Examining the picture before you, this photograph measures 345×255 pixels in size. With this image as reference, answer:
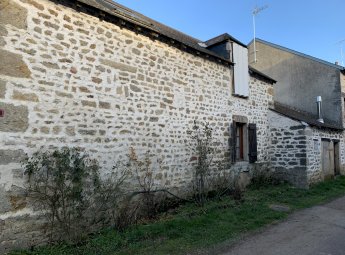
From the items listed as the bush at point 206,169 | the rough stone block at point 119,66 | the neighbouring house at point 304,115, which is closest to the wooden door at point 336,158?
the neighbouring house at point 304,115

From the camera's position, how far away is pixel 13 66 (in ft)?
16.2

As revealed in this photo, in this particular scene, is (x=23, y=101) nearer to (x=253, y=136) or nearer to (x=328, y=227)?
(x=328, y=227)

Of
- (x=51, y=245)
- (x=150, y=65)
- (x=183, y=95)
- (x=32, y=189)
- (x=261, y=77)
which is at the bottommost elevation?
(x=51, y=245)

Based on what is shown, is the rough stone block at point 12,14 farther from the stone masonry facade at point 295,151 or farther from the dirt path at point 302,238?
the stone masonry facade at point 295,151

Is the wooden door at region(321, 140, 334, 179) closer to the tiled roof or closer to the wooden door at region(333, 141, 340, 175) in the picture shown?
the wooden door at region(333, 141, 340, 175)

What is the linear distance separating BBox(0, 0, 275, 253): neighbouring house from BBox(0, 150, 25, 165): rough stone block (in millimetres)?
15

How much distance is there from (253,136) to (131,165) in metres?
5.62

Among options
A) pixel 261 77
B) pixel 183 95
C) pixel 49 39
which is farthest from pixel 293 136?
pixel 49 39

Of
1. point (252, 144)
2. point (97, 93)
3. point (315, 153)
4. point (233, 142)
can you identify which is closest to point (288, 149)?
point (315, 153)

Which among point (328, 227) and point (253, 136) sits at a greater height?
point (253, 136)

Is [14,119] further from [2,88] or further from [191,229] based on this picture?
[191,229]

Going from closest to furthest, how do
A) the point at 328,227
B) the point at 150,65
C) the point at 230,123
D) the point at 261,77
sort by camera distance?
1. the point at 328,227
2. the point at 150,65
3. the point at 230,123
4. the point at 261,77

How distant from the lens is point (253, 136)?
10758 mm

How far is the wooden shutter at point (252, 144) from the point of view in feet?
34.7
